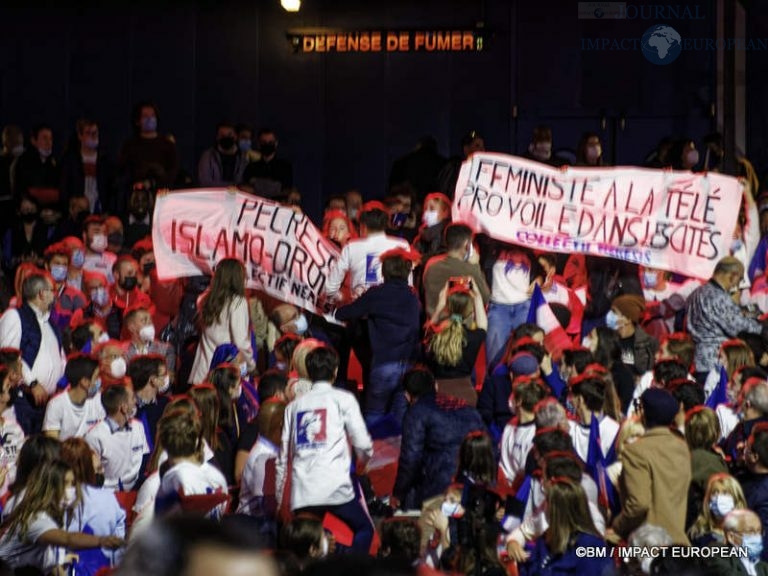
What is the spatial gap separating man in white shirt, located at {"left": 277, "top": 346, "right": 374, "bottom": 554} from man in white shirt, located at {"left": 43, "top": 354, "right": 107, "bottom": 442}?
5.69 ft

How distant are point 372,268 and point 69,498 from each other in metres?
5.03

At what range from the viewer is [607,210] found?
14.5 m

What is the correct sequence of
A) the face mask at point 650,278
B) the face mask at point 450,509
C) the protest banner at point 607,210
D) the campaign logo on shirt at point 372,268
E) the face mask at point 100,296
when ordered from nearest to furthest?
the face mask at point 450,509
the campaign logo on shirt at point 372,268
the face mask at point 100,296
the protest banner at point 607,210
the face mask at point 650,278

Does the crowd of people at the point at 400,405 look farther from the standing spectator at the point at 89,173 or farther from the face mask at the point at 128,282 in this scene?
the standing spectator at the point at 89,173

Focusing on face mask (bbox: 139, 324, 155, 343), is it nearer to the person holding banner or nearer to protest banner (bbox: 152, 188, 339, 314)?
the person holding banner

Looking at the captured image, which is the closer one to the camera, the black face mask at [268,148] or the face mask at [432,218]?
the face mask at [432,218]

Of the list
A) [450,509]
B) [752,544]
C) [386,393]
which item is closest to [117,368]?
[386,393]

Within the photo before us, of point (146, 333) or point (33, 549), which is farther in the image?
point (146, 333)

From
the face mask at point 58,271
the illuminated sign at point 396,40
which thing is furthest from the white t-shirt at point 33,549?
the illuminated sign at point 396,40

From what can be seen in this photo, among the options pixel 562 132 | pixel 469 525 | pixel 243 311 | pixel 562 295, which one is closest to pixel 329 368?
pixel 469 525

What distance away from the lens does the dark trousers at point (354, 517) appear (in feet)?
30.3

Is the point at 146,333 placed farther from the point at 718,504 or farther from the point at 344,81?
the point at 344,81

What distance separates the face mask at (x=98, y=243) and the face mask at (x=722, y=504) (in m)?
7.67

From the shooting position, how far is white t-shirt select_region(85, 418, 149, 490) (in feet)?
31.6
